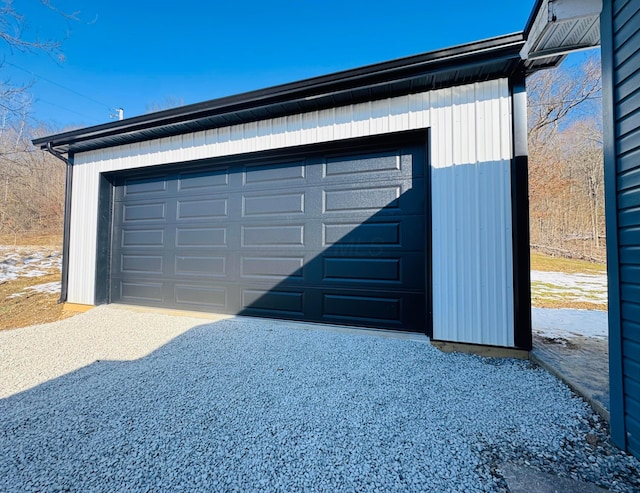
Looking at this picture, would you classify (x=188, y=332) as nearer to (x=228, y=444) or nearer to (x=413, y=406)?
(x=228, y=444)

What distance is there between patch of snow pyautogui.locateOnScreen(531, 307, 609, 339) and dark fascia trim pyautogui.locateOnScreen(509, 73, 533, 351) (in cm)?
71

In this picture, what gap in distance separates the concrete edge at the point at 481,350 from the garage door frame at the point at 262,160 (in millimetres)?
167

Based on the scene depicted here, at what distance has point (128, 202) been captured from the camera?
14.9 feet

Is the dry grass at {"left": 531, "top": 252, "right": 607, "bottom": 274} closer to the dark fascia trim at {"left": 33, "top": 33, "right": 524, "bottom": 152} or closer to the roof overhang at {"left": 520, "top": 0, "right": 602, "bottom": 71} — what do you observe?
the roof overhang at {"left": 520, "top": 0, "right": 602, "bottom": 71}

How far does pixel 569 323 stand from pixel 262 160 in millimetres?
4369

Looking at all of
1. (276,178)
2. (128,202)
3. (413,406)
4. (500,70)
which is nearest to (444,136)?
(500,70)

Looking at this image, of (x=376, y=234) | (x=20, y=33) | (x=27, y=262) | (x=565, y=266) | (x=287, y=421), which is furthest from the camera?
(x=565, y=266)

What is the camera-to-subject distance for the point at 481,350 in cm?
258

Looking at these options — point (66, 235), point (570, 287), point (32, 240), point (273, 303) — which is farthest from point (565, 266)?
point (32, 240)

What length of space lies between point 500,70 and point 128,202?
5305 mm

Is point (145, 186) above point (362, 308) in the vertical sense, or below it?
above

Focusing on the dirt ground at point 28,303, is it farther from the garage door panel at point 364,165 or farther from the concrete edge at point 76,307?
the garage door panel at point 364,165

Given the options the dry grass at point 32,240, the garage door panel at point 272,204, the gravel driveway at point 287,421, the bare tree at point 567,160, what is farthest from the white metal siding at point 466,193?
the dry grass at point 32,240

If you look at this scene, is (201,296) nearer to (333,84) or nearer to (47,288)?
(333,84)
